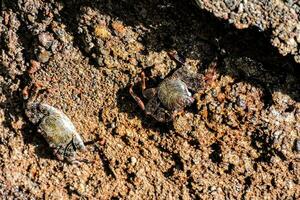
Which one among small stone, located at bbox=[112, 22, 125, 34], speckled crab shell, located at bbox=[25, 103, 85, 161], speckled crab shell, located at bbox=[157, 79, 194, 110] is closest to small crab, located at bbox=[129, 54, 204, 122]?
speckled crab shell, located at bbox=[157, 79, 194, 110]

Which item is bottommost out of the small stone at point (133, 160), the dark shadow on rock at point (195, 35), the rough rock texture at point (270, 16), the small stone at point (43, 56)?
the small stone at point (133, 160)

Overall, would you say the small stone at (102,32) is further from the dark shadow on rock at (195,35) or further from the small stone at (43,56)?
the small stone at (43,56)

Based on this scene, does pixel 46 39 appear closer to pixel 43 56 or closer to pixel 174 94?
pixel 43 56

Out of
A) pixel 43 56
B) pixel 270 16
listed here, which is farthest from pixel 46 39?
pixel 270 16

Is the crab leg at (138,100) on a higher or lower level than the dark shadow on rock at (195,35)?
lower

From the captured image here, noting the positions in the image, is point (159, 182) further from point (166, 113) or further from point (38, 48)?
point (38, 48)

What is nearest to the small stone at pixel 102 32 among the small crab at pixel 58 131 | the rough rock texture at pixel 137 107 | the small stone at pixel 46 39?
the rough rock texture at pixel 137 107

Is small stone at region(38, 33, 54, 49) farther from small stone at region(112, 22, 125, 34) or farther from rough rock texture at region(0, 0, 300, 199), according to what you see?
small stone at region(112, 22, 125, 34)
